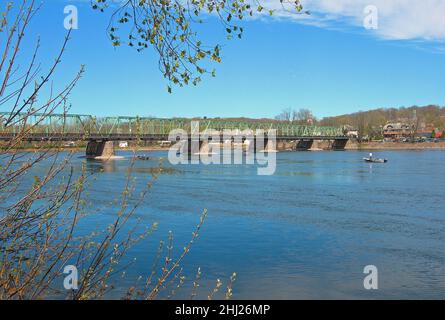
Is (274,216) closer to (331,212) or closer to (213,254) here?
(331,212)

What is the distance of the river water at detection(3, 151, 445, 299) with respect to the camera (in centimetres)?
1620

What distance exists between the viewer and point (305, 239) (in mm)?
23328

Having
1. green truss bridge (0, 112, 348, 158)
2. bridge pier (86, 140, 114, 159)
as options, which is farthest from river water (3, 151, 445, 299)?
bridge pier (86, 140, 114, 159)

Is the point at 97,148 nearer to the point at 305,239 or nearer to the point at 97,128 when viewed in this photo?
the point at 305,239

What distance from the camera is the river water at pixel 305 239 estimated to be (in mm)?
16203

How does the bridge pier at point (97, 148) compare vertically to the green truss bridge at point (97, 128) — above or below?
below

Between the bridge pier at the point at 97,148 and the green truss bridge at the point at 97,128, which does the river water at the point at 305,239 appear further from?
the bridge pier at the point at 97,148

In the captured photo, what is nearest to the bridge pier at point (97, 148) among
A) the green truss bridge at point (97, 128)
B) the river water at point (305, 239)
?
the green truss bridge at point (97, 128)

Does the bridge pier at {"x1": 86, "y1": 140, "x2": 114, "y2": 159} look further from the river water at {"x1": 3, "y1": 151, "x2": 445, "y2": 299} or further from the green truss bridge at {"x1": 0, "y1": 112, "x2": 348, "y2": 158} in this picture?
the river water at {"x1": 3, "y1": 151, "x2": 445, "y2": 299}

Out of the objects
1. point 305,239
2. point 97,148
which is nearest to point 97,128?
point 305,239

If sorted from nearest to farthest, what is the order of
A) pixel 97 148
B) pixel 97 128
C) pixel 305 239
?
pixel 97 128, pixel 305 239, pixel 97 148

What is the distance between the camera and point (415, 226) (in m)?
26.8

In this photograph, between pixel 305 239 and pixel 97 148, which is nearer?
pixel 305 239
